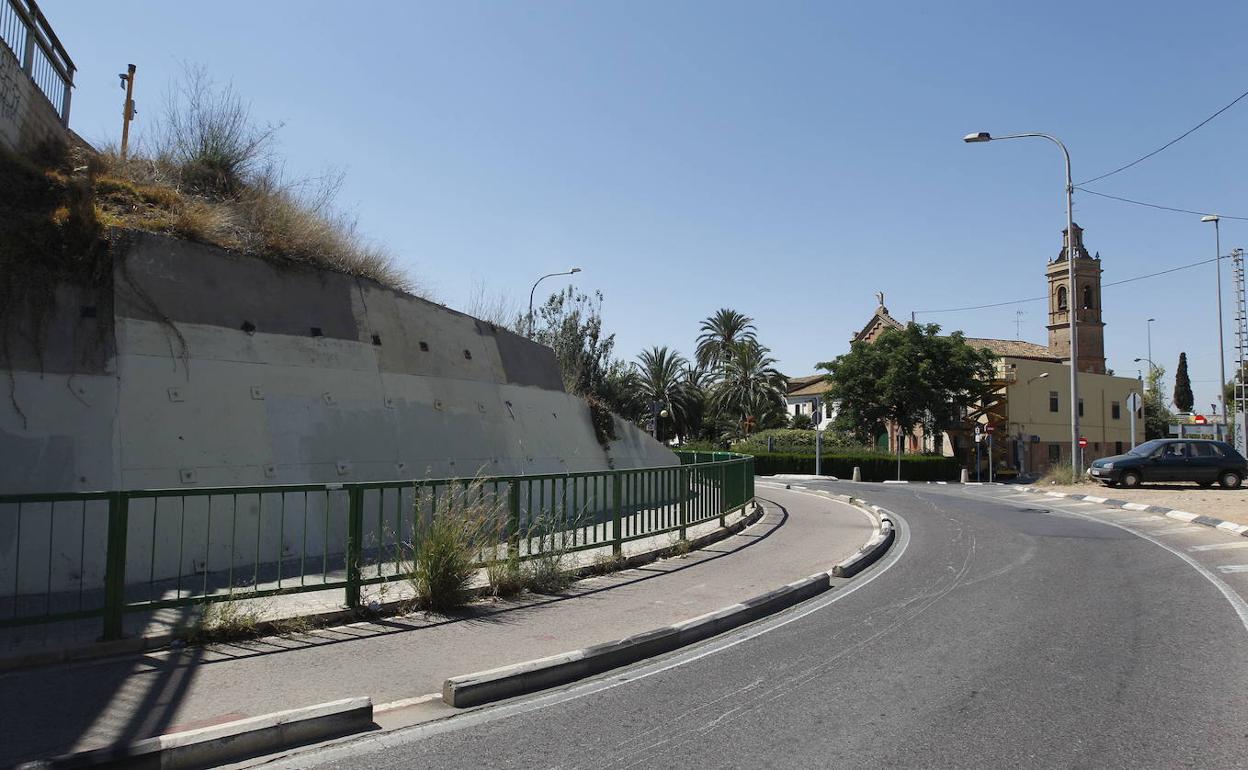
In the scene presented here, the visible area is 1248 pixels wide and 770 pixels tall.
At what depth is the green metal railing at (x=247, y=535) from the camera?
252 inches

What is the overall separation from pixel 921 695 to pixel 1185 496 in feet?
68.5

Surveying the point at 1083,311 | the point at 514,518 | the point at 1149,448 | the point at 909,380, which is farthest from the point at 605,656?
the point at 1083,311

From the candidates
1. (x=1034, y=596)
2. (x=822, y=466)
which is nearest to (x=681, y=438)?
(x=822, y=466)

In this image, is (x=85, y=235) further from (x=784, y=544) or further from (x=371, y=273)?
(x=784, y=544)

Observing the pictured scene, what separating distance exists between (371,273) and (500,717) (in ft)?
37.0

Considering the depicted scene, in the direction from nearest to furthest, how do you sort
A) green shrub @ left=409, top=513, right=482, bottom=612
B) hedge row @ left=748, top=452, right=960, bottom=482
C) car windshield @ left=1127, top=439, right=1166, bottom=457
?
green shrub @ left=409, top=513, right=482, bottom=612, car windshield @ left=1127, top=439, right=1166, bottom=457, hedge row @ left=748, top=452, right=960, bottom=482

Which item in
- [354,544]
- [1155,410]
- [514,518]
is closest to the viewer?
[354,544]

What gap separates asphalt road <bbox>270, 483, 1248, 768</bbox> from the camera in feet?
14.4

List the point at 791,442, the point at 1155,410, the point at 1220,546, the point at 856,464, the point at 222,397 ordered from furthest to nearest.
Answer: the point at 1155,410 → the point at 791,442 → the point at 856,464 → the point at 1220,546 → the point at 222,397

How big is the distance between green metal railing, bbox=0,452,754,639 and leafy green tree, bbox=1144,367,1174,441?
273 ft

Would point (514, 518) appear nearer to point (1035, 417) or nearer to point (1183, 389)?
point (1035, 417)

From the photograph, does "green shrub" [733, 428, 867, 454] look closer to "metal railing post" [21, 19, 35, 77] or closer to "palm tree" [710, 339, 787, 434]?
"palm tree" [710, 339, 787, 434]

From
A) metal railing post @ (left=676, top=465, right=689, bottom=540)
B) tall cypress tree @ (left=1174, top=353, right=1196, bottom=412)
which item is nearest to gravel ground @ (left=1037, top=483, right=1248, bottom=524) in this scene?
metal railing post @ (left=676, top=465, right=689, bottom=540)

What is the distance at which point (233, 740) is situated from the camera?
14.6 feet
